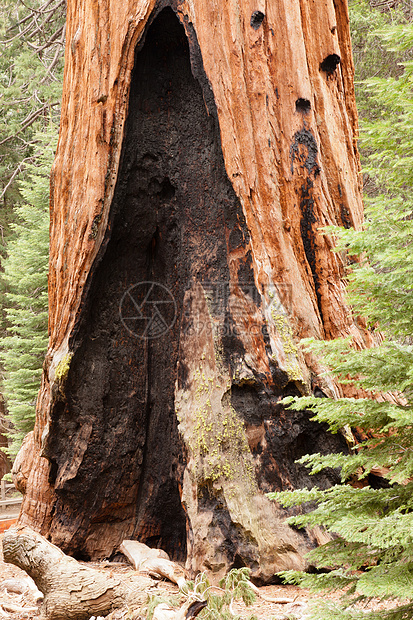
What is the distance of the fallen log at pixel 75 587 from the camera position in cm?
343

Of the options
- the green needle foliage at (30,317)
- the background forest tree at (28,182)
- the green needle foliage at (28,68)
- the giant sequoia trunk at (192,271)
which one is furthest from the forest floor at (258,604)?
the green needle foliage at (28,68)

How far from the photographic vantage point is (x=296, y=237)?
4.39 metres

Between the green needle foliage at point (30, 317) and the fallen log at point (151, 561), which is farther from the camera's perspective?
the green needle foliage at point (30, 317)

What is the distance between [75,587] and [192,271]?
2.74 m

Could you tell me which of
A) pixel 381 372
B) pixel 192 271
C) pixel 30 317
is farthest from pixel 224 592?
pixel 30 317

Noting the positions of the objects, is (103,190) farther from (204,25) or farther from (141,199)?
(204,25)

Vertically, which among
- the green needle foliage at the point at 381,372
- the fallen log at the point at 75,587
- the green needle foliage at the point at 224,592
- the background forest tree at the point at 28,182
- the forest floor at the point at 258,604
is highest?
the background forest tree at the point at 28,182

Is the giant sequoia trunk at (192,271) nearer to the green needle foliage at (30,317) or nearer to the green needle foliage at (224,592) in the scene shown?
the green needle foliage at (224,592)

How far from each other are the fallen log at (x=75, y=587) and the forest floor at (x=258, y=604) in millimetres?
115

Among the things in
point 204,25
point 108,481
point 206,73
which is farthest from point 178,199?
point 108,481

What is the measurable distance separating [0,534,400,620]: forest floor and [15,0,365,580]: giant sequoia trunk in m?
0.21

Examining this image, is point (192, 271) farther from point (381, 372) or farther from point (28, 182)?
point (28, 182)

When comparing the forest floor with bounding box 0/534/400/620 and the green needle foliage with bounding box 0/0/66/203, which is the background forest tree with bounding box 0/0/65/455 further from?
the forest floor with bounding box 0/534/400/620

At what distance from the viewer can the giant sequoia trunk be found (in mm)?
4070
